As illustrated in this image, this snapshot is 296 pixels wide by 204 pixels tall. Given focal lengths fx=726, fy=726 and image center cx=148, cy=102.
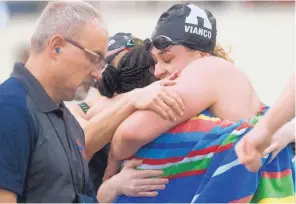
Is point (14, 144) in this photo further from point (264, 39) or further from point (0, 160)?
point (264, 39)

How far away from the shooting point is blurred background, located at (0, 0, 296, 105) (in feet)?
26.1

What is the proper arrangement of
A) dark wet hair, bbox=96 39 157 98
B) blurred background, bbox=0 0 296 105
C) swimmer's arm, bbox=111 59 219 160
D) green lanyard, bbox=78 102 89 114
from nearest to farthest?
swimmer's arm, bbox=111 59 219 160, dark wet hair, bbox=96 39 157 98, green lanyard, bbox=78 102 89 114, blurred background, bbox=0 0 296 105

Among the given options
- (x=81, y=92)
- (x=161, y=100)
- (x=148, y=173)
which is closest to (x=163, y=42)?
(x=161, y=100)

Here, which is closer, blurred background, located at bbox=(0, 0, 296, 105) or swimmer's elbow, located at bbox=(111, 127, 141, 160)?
swimmer's elbow, located at bbox=(111, 127, 141, 160)

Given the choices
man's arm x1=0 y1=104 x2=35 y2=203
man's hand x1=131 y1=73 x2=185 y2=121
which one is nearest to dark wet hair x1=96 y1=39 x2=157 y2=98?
man's hand x1=131 y1=73 x2=185 y2=121

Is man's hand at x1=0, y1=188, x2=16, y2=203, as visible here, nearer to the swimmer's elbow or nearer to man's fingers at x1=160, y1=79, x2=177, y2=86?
the swimmer's elbow

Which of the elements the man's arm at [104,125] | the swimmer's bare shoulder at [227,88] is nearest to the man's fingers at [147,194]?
the man's arm at [104,125]

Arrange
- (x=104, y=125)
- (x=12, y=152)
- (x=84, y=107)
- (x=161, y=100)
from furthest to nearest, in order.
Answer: (x=84, y=107) → (x=104, y=125) → (x=161, y=100) → (x=12, y=152)

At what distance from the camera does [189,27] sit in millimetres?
2732

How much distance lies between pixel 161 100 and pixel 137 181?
328 millimetres

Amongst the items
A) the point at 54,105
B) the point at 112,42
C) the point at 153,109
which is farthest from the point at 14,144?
the point at 112,42

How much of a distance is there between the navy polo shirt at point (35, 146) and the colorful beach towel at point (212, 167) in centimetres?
32

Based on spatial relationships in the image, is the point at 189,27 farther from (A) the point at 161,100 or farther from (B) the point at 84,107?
(B) the point at 84,107

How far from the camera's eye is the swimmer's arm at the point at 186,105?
2.52 m
